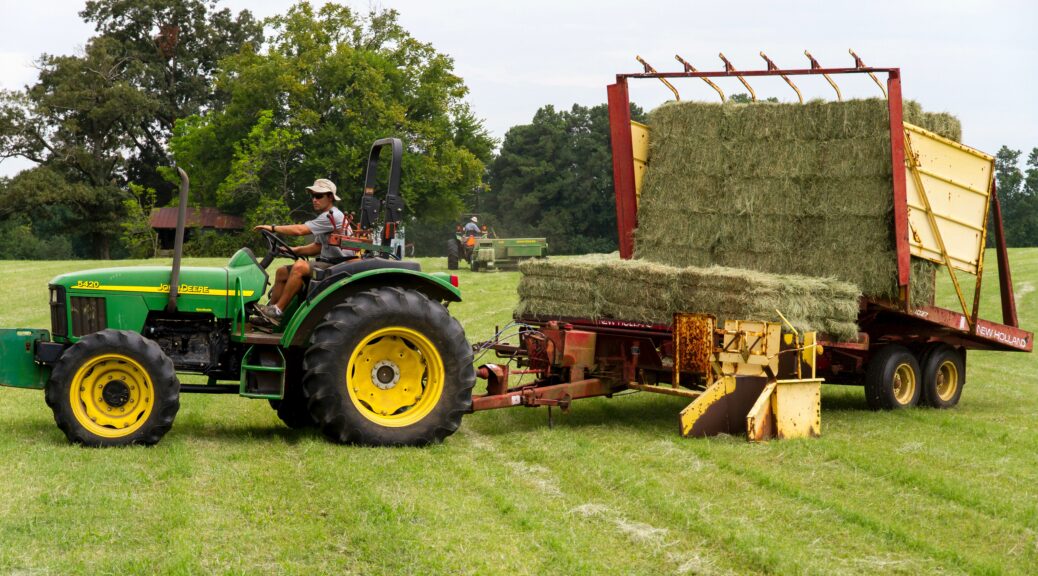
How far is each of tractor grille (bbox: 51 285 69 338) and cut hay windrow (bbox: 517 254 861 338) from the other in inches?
153

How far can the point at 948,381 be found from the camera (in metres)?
11.6

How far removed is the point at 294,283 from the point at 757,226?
15.1ft

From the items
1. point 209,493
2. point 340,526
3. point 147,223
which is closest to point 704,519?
point 340,526

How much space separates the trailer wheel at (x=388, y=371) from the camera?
809 cm

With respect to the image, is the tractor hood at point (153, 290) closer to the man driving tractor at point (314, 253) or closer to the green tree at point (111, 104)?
the man driving tractor at point (314, 253)

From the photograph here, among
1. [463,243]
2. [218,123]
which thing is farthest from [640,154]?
[218,123]

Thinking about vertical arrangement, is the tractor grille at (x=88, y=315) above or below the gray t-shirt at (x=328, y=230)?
below

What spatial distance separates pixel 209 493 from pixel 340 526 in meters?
1.10

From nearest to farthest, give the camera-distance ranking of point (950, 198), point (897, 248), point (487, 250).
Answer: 1. point (897, 248)
2. point (950, 198)
3. point (487, 250)

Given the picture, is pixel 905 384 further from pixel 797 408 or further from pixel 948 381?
→ pixel 797 408

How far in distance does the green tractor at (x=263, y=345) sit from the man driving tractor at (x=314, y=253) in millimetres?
89

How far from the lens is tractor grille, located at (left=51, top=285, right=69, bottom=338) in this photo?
8.27m

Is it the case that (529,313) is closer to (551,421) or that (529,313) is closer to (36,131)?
(551,421)

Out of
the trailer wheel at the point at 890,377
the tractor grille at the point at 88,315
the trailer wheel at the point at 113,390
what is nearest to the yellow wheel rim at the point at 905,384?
the trailer wheel at the point at 890,377
